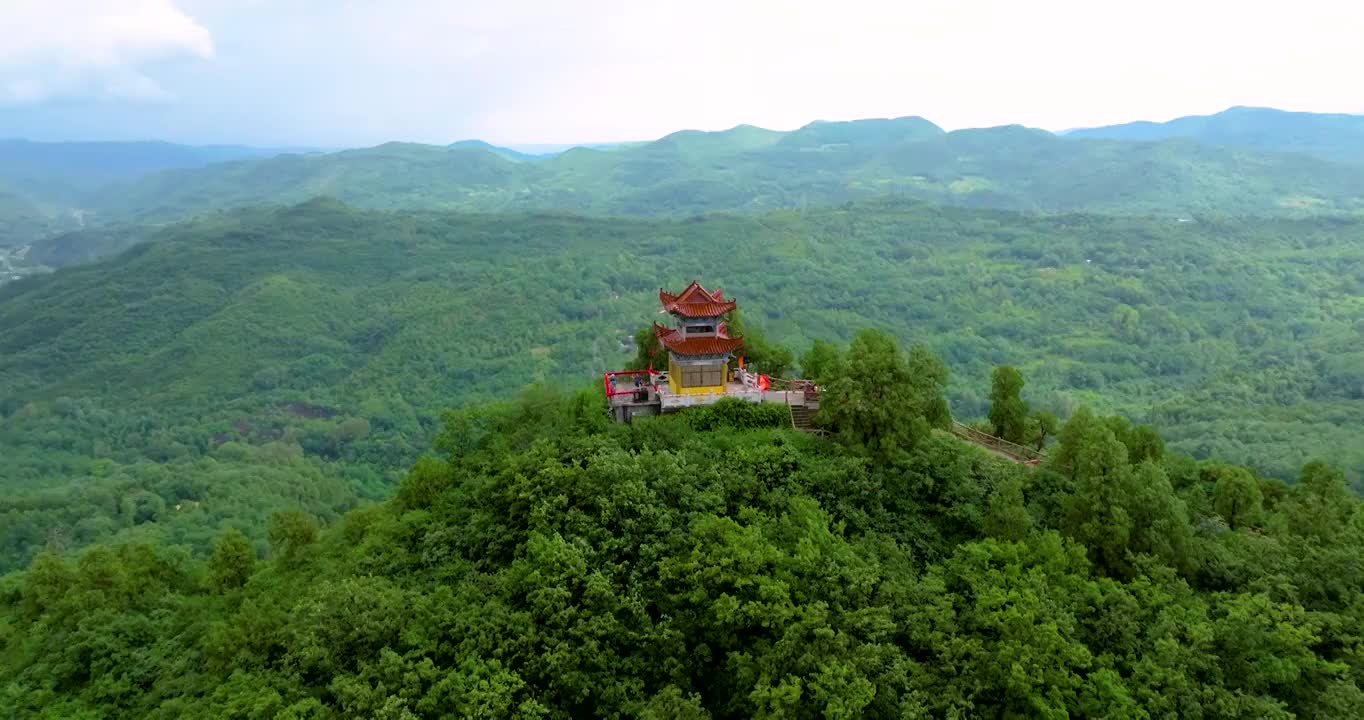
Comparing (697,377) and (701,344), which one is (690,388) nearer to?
(697,377)

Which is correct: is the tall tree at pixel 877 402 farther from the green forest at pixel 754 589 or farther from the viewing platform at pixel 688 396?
the viewing platform at pixel 688 396

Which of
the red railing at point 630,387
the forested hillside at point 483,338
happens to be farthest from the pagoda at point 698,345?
the forested hillside at point 483,338

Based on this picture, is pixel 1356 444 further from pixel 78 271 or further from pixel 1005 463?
pixel 78 271

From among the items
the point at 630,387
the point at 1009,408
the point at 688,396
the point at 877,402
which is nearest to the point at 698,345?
the point at 688,396

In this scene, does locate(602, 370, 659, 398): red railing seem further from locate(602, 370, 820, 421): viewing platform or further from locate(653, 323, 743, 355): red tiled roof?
locate(653, 323, 743, 355): red tiled roof

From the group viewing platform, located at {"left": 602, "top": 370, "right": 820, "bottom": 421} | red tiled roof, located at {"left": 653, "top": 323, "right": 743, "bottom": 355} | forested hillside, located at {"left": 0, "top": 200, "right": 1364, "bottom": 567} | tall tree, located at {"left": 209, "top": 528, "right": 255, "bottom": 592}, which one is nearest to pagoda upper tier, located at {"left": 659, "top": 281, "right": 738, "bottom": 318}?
red tiled roof, located at {"left": 653, "top": 323, "right": 743, "bottom": 355}

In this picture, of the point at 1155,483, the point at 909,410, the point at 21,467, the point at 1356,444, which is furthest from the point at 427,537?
the point at 21,467
